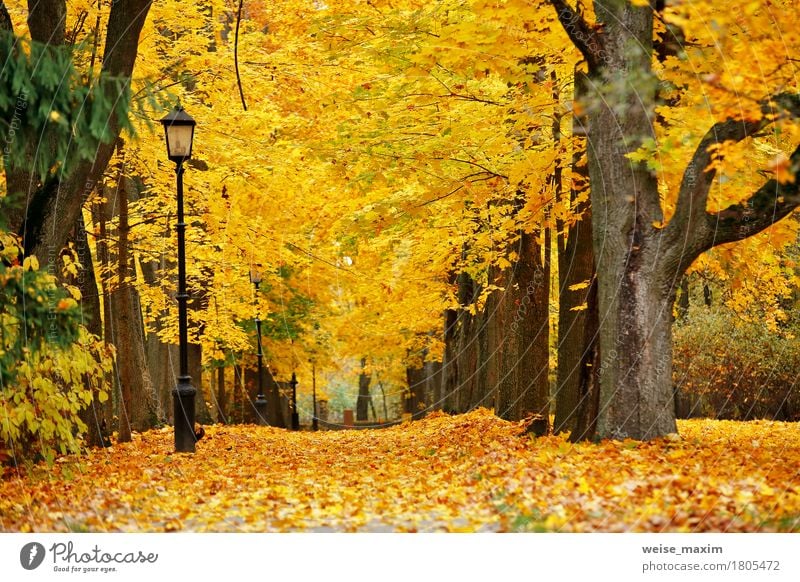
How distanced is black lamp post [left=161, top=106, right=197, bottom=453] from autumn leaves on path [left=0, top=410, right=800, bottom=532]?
52.3 inches

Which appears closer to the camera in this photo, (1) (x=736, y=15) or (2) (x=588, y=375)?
(1) (x=736, y=15)

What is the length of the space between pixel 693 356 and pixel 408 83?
43.3 feet

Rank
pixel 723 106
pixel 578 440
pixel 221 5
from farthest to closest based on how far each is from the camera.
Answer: pixel 221 5, pixel 578 440, pixel 723 106

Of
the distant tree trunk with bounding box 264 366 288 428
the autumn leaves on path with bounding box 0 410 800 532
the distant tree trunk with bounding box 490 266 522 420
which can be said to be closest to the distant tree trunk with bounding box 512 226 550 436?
the distant tree trunk with bounding box 490 266 522 420

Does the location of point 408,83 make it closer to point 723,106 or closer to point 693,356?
point 723,106

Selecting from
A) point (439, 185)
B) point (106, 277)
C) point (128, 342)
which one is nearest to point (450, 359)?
point (106, 277)

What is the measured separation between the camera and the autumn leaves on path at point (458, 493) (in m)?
7.03

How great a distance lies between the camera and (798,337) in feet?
69.1

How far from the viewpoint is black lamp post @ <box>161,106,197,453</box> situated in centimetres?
1256

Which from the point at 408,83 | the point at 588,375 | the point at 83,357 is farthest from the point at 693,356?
the point at 83,357

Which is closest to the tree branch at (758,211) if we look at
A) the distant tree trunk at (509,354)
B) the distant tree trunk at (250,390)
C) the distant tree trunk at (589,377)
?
the distant tree trunk at (589,377)

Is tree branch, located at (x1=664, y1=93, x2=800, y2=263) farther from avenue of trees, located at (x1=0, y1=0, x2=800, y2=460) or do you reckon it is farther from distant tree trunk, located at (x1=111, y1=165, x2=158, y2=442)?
distant tree trunk, located at (x1=111, y1=165, x2=158, y2=442)
